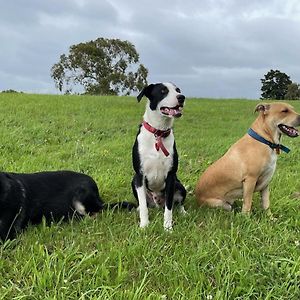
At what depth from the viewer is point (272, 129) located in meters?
5.00

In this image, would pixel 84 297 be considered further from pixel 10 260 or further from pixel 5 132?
pixel 5 132

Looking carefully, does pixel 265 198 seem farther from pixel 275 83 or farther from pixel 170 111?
pixel 275 83

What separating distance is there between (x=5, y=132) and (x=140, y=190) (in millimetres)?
5852

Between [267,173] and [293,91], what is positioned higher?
[293,91]

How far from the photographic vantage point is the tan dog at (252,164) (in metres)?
4.87

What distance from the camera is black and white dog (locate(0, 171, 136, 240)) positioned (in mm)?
3992

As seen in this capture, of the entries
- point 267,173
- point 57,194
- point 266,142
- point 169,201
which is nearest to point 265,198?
point 267,173

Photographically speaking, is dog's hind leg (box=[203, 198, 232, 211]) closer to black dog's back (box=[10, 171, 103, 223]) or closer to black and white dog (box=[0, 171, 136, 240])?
black and white dog (box=[0, 171, 136, 240])

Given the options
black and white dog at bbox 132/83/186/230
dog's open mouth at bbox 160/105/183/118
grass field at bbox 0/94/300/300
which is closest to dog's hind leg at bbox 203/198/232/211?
grass field at bbox 0/94/300/300

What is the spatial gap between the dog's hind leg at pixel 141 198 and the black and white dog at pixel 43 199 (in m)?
0.39

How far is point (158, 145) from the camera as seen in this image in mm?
Answer: 4516

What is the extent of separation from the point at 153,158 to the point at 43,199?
4.14ft

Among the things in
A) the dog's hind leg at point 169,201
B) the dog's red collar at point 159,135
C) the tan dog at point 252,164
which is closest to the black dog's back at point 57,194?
the dog's hind leg at point 169,201

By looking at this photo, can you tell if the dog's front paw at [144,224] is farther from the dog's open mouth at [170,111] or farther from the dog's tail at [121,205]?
the dog's open mouth at [170,111]
